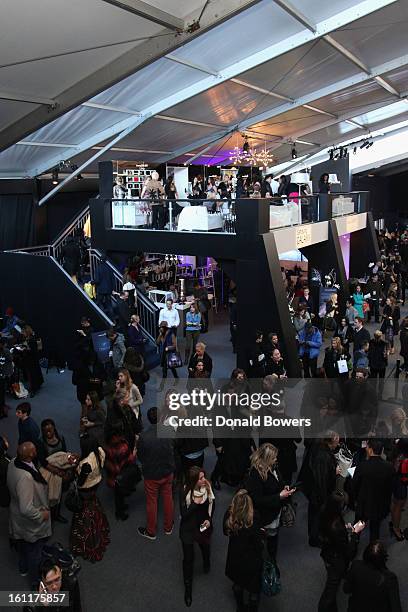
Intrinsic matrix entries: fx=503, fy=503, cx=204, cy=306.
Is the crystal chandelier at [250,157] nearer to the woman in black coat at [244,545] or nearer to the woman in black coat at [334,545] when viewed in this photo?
the woman in black coat at [334,545]

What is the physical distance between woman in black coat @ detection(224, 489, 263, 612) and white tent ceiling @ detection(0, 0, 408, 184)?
18.2 feet

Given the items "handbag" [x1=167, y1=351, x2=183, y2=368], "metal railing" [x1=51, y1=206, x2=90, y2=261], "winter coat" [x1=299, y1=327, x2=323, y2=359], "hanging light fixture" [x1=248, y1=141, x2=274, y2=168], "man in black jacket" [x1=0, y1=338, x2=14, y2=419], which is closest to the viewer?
"man in black jacket" [x1=0, y1=338, x2=14, y2=419]

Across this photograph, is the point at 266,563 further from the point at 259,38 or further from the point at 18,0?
the point at 259,38

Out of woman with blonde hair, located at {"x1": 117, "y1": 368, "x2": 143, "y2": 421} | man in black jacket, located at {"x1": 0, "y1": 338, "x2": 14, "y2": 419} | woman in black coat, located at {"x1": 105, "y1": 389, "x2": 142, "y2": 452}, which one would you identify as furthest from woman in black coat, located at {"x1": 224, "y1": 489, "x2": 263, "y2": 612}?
man in black jacket, located at {"x1": 0, "y1": 338, "x2": 14, "y2": 419}

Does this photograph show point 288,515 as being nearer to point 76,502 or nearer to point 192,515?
point 192,515

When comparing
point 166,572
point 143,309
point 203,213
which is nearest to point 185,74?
point 203,213

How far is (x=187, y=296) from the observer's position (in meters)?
14.9

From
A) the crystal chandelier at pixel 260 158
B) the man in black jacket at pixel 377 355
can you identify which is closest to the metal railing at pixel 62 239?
the crystal chandelier at pixel 260 158

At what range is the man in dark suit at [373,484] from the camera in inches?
189

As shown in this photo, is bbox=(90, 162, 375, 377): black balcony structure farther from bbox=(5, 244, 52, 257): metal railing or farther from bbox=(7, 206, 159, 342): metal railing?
bbox=(5, 244, 52, 257): metal railing

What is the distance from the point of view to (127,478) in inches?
219

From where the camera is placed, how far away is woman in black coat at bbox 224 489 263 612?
389cm

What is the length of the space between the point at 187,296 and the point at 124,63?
795 cm

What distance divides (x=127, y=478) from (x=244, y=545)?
199cm
